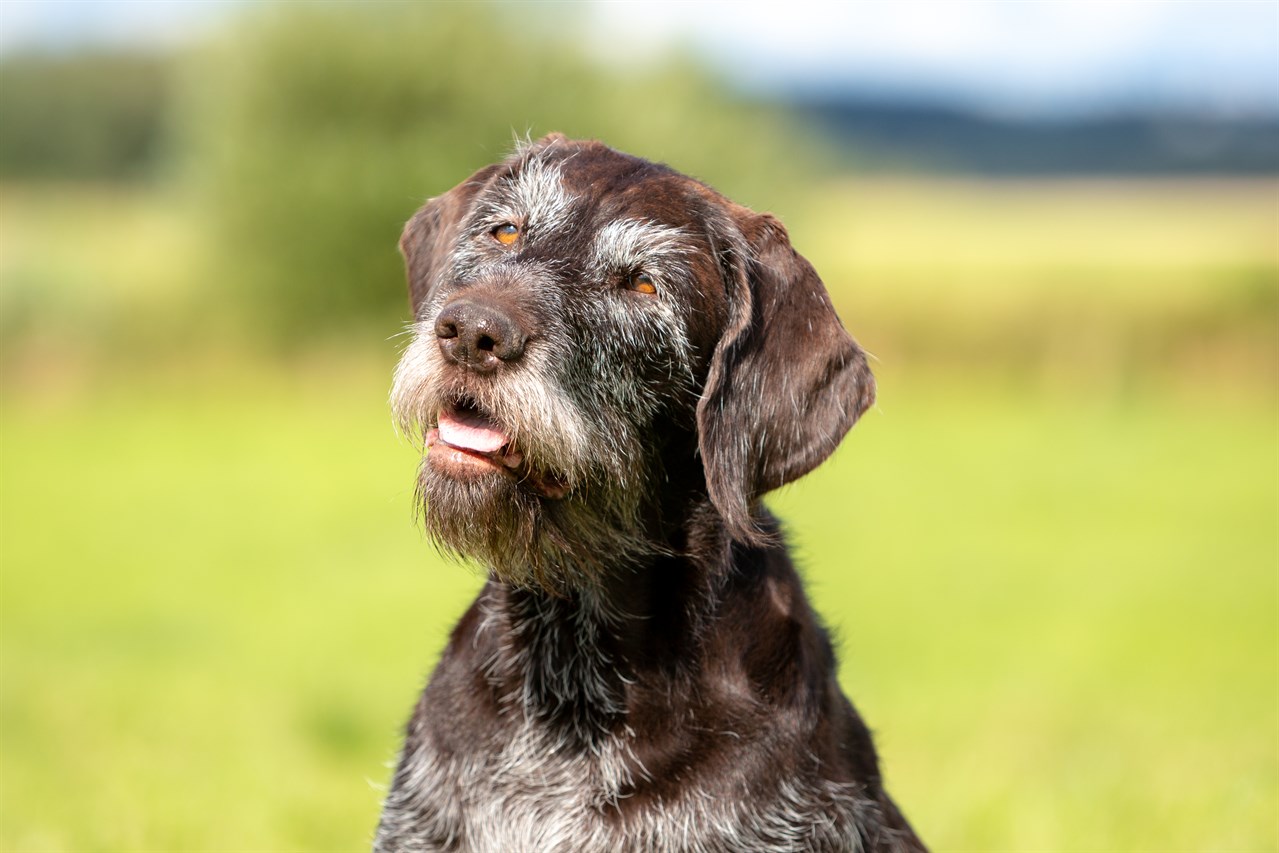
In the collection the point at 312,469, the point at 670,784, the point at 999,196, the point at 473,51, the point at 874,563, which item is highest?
the point at 999,196

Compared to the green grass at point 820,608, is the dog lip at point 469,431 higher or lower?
higher

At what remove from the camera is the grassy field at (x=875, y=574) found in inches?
259

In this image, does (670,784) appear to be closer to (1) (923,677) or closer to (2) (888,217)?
(1) (923,677)

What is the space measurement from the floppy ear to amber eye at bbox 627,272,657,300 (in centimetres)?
23

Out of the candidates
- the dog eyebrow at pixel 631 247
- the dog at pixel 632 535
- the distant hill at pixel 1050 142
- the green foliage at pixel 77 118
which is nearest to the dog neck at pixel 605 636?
the dog at pixel 632 535

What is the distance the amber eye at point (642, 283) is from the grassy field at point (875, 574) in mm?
975

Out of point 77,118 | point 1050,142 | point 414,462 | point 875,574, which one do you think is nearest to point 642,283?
point 875,574

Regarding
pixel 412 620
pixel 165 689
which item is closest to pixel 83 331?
pixel 412 620

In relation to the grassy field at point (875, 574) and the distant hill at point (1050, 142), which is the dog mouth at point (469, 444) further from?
the distant hill at point (1050, 142)

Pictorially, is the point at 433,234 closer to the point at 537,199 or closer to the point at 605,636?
the point at 537,199

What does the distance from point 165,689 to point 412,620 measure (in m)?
3.92

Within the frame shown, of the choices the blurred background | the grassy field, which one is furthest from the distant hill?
the grassy field

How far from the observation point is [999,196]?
201ft

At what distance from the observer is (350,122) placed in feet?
102
